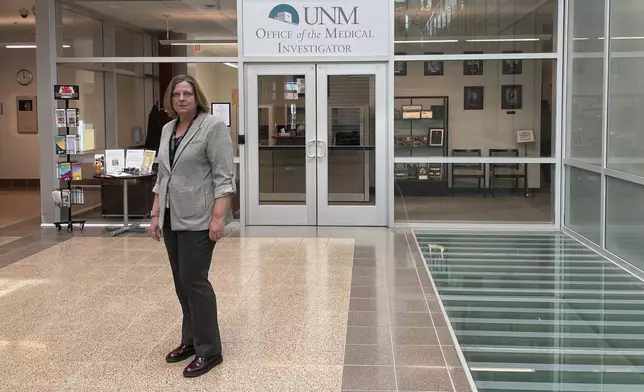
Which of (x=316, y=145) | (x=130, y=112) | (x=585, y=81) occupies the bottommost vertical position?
(x=316, y=145)

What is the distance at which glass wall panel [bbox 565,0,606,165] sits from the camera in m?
7.30

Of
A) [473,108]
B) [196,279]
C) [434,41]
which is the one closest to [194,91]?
[196,279]

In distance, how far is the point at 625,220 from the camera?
21.5ft

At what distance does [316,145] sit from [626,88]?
→ 380 cm

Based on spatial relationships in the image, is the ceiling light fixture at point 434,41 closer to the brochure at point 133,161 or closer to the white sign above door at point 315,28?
the white sign above door at point 315,28

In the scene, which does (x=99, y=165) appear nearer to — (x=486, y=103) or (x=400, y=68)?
(x=400, y=68)

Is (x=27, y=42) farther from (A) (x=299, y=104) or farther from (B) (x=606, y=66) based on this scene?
(B) (x=606, y=66)

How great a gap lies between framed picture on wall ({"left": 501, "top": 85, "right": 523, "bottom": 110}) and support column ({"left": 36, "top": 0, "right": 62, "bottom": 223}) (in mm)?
5625

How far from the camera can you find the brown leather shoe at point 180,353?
393cm

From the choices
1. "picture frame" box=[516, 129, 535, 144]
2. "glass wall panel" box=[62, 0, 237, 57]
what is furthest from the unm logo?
"picture frame" box=[516, 129, 535, 144]

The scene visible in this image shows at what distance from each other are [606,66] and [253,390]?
16.9 ft

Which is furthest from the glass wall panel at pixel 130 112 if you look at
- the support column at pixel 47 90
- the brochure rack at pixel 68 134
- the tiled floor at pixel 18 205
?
the tiled floor at pixel 18 205

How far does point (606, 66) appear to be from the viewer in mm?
6977

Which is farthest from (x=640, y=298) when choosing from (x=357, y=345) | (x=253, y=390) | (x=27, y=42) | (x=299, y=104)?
(x=27, y=42)
